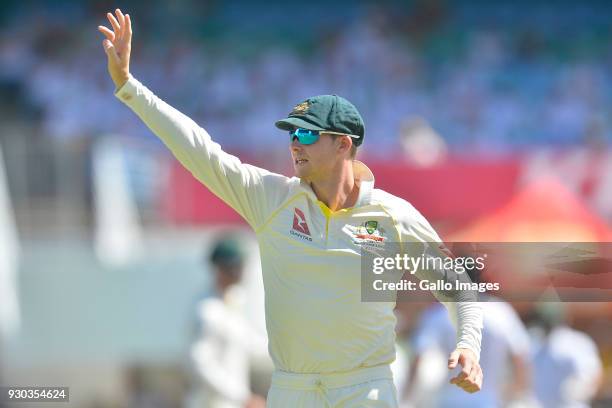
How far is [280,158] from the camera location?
13.3 metres

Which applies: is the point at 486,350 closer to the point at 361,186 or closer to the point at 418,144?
the point at 361,186

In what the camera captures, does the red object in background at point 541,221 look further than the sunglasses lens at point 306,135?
Yes

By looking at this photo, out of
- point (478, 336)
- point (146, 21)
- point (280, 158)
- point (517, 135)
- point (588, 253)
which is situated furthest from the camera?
point (146, 21)

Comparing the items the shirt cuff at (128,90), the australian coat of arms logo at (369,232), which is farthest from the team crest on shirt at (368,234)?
the shirt cuff at (128,90)

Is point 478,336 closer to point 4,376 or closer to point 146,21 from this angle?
point 4,376

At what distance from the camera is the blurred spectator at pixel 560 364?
9680 mm

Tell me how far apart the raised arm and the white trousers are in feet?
2.37

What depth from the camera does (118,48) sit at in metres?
5.13

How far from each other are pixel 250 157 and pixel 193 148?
27.9 ft

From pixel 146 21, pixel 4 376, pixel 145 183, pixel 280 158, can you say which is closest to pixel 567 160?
pixel 280 158

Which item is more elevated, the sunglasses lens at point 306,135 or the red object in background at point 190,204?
the red object in background at point 190,204

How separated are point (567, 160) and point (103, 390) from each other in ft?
19.2

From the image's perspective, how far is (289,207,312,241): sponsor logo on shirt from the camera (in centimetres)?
513

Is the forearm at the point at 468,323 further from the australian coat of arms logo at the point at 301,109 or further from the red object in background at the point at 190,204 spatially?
the red object in background at the point at 190,204
